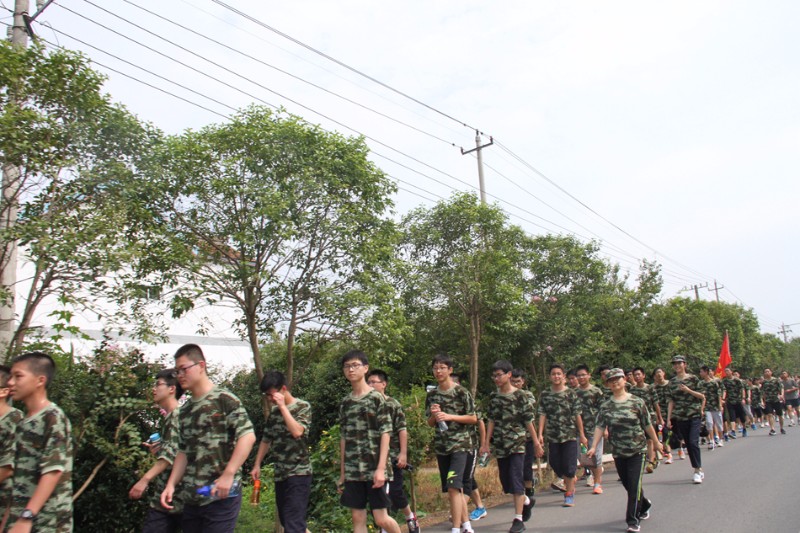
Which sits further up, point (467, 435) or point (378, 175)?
point (378, 175)

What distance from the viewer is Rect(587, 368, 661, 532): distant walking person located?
6.72 metres

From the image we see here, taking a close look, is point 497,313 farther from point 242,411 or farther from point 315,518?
point 242,411

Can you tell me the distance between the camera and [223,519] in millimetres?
4055

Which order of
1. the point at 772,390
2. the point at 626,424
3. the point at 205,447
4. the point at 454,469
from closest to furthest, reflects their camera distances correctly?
the point at 205,447, the point at 454,469, the point at 626,424, the point at 772,390

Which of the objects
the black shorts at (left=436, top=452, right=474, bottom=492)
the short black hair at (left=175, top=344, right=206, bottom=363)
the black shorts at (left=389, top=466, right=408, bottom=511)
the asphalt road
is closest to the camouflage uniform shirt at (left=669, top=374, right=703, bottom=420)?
the asphalt road

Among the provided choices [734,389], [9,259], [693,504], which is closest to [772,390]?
[734,389]

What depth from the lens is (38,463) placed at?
12.4ft

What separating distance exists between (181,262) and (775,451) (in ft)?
41.9

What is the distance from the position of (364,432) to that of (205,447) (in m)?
1.90

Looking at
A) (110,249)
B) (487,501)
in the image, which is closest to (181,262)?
(110,249)

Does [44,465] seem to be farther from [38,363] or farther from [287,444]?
[287,444]

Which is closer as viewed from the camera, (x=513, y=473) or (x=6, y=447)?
(x=6, y=447)

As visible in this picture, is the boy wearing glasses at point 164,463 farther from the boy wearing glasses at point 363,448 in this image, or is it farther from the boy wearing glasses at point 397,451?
the boy wearing glasses at point 397,451

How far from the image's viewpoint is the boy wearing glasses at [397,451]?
6062 millimetres
